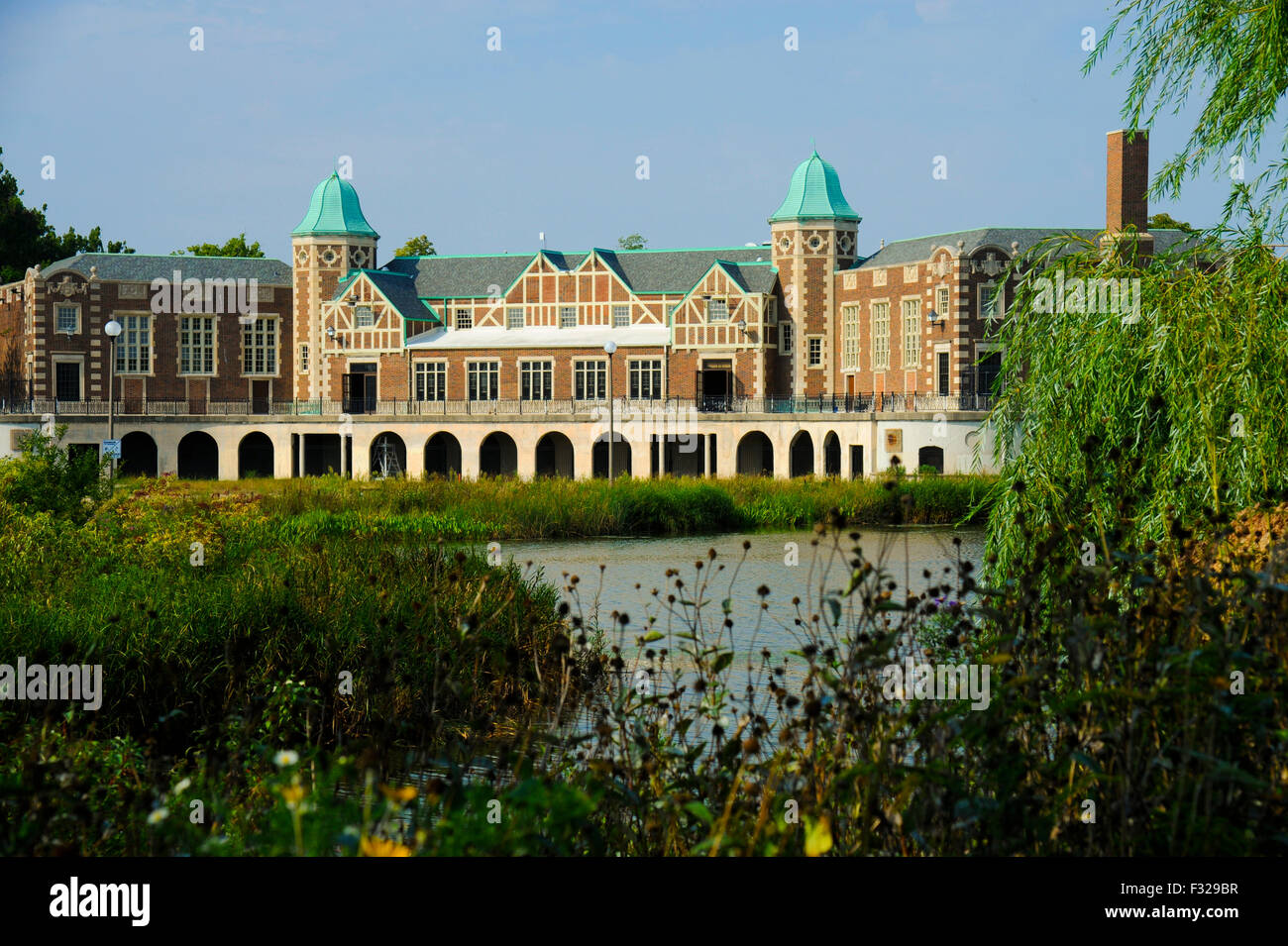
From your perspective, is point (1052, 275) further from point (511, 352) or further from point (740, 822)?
point (511, 352)

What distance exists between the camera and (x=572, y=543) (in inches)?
1054

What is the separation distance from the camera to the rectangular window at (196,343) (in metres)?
58.1

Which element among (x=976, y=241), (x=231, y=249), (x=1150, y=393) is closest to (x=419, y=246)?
(x=231, y=249)

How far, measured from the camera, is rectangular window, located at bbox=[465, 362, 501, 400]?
55969 millimetres

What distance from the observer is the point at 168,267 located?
58156 mm

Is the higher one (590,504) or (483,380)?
(483,380)

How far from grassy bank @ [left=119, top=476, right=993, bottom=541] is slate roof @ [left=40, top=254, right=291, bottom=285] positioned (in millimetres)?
26874

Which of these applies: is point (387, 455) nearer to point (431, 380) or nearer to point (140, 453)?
point (431, 380)

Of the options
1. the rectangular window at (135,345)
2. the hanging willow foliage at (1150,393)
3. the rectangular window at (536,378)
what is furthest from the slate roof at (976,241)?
the hanging willow foliage at (1150,393)

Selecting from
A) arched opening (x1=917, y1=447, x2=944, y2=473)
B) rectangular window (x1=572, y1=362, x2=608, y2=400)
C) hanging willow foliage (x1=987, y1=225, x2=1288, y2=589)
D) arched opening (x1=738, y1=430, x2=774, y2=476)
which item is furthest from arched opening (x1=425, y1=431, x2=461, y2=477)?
hanging willow foliage (x1=987, y1=225, x2=1288, y2=589)

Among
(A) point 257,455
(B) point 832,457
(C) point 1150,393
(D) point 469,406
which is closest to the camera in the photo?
(C) point 1150,393

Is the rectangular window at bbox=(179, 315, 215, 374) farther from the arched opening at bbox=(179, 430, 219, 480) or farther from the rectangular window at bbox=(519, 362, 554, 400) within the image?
the rectangular window at bbox=(519, 362, 554, 400)

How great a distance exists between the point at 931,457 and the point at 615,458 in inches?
506

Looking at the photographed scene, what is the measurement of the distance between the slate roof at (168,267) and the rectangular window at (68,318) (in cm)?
146
